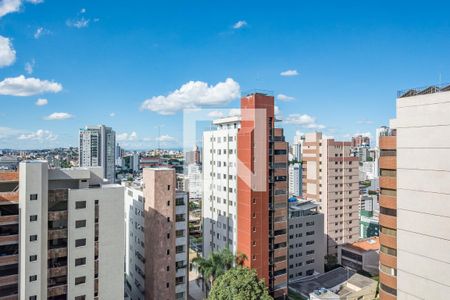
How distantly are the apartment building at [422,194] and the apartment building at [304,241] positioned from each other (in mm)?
18538

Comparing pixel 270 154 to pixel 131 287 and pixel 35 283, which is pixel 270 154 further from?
pixel 35 283

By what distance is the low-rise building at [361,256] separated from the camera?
37875mm

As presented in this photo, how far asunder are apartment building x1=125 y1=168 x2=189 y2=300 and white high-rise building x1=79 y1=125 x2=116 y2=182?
64555mm

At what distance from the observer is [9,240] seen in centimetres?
1817

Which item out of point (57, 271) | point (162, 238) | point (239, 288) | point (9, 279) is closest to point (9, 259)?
point (9, 279)

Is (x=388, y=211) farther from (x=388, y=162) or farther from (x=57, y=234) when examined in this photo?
(x=57, y=234)

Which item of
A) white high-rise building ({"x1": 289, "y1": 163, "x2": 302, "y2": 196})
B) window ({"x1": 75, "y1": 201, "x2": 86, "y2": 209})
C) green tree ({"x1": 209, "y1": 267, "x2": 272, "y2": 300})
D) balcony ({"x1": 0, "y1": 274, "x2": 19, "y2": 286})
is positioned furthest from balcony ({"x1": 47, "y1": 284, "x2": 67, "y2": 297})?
white high-rise building ({"x1": 289, "y1": 163, "x2": 302, "y2": 196})

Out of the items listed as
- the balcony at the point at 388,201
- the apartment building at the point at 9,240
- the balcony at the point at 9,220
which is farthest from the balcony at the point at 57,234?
the balcony at the point at 388,201

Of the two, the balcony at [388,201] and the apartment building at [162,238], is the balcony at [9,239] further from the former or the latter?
the balcony at [388,201]

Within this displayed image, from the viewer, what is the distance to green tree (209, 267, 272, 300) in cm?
1925

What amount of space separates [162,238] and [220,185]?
1014 cm

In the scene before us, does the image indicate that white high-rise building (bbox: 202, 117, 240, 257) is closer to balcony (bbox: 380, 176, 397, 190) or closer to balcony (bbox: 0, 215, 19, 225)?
balcony (bbox: 380, 176, 397, 190)

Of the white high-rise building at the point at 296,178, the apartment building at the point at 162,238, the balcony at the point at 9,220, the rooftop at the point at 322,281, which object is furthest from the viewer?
the white high-rise building at the point at 296,178

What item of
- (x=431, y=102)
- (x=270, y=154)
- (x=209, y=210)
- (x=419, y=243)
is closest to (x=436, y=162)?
(x=431, y=102)
